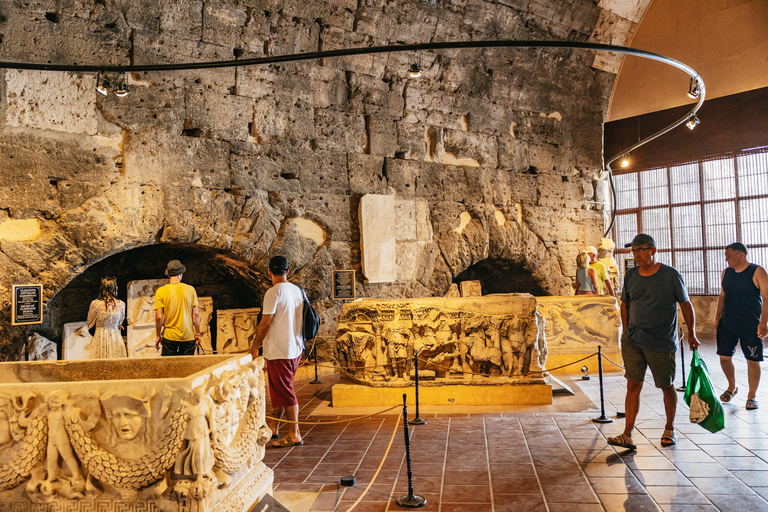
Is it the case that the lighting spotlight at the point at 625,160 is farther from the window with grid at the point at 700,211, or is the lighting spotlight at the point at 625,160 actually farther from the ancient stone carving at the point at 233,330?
the ancient stone carving at the point at 233,330

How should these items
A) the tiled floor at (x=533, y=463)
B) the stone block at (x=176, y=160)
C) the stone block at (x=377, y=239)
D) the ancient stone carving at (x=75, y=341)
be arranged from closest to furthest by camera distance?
the tiled floor at (x=533, y=463) → the stone block at (x=176, y=160) → the ancient stone carving at (x=75, y=341) → the stone block at (x=377, y=239)

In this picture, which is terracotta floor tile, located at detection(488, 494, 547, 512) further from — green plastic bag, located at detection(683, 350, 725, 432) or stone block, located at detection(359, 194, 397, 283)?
stone block, located at detection(359, 194, 397, 283)

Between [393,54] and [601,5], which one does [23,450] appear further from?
[601,5]

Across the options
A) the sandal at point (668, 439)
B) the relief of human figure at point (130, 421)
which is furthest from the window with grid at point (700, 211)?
the relief of human figure at point (130, 421)

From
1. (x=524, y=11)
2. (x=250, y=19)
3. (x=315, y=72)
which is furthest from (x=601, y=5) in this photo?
(x=250, y=19)

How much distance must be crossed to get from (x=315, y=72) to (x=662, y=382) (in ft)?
20.1

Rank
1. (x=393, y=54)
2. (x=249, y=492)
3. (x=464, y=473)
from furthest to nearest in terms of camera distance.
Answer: (x=393, y=54), (x=464, y=473), (x=249, y=492)

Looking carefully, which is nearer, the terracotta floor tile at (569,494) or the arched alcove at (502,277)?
the terracotta floor tile at (569,494)

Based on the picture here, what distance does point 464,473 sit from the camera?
388 cm

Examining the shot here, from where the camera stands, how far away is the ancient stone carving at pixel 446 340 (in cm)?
586

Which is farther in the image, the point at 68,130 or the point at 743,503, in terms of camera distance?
the point at 68,130

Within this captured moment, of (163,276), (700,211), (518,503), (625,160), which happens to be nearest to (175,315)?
(163,276)

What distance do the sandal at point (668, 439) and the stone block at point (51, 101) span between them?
657 cm

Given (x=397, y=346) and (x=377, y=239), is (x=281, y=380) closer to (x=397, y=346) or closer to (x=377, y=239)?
(x=397, y=346)
